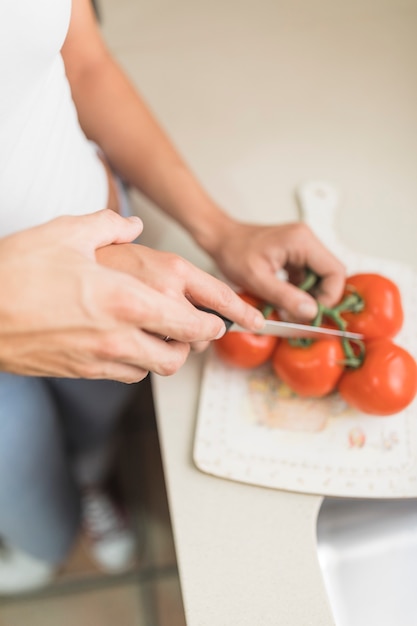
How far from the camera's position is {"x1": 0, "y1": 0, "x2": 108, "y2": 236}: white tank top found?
0.53 m

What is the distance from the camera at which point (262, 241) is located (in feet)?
2.36

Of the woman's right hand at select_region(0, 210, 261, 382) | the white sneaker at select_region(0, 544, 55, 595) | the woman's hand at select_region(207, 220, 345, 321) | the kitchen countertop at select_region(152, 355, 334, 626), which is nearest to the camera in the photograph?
the woman's right hand at select_region(0, 210, 261, 382)

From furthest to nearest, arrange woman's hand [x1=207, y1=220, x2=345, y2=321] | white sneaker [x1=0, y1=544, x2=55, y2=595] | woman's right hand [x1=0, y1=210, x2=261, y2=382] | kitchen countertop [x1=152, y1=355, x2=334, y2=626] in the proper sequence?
1. white sneaker [x1=0, y1=544, x2=55, y2=595]
2. woman's hand [x1=207, y1=220, x2=345, y2=321]
3. kitchen countertop [x1=152, y1=355, x2=334, y2=626]
4. woman's right hand [x1=0, y1=210, x2=261, y2=382]

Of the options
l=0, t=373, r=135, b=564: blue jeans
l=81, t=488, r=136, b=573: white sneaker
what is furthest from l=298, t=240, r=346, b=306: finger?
l=81, t=488, r=136, b=573: white sneaker

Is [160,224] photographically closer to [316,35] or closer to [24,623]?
[316,35]

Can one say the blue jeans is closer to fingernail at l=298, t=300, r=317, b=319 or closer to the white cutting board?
the white cutting board

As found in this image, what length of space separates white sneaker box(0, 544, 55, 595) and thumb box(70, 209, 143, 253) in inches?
36.3

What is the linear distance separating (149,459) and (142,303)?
109 centimetres

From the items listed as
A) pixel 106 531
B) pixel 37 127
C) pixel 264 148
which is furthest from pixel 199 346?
pixel 106 531

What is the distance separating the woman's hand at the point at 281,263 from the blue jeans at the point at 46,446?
1.01 feet

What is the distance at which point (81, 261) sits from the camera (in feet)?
1.50

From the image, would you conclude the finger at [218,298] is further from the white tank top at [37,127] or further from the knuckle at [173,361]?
the white tank top at [37,127]

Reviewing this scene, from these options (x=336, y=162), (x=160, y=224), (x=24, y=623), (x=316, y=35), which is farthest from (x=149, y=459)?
(x=316, y=35)

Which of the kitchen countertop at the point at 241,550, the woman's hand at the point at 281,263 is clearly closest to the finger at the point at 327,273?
the woman's hand at the point at 281,263
